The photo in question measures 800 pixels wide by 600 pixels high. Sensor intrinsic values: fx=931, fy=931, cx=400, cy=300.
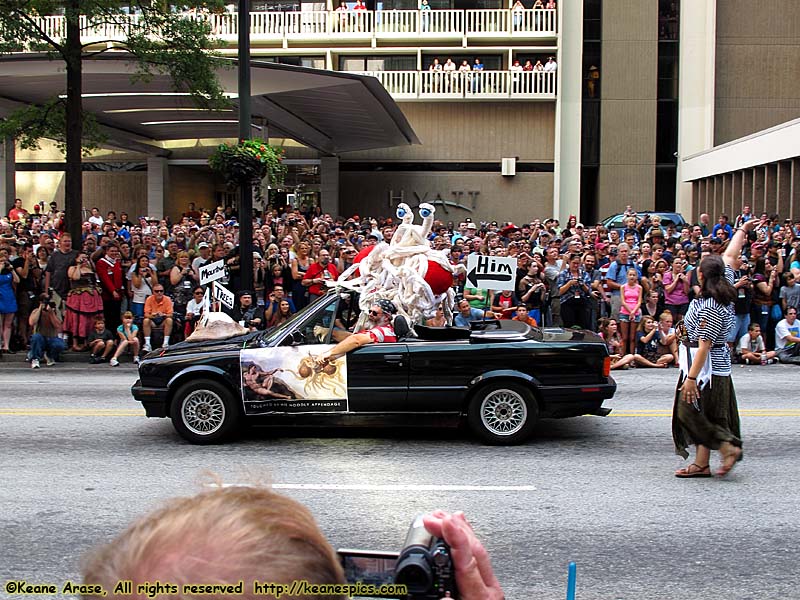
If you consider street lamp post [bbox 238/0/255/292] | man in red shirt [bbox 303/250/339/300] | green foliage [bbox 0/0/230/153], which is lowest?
man in red shirt [bbox 303/250/339/300]

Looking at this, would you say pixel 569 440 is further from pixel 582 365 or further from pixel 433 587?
pixel 433 587

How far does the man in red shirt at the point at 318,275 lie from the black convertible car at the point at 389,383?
18.8 ft

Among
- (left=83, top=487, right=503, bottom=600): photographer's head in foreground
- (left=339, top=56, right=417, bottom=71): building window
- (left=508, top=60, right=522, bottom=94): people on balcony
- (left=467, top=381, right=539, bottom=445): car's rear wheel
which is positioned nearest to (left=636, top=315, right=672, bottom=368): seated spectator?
(left=467, top=381, right=539, bottom=445): car's rear wheel

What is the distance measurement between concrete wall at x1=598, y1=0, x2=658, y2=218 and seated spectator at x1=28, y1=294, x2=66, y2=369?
26052 millimetres

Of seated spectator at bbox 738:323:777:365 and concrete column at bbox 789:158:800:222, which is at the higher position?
concrete column at bbox 789:158:800:222

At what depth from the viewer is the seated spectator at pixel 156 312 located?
49.2ft

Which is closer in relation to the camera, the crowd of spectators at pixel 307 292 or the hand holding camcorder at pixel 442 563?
the hand holding camcorder at pixel 442 563

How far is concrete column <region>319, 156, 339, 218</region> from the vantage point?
121 ft

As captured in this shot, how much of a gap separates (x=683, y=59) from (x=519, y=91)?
642 centimetres

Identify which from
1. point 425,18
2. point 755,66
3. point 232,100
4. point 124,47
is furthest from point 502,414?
point 755,66

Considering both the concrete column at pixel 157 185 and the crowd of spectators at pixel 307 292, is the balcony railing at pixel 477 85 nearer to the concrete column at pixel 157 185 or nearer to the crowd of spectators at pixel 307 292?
the concrete column at pixel 157 185

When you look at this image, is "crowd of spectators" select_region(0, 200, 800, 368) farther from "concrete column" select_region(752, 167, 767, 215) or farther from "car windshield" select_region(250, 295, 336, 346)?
"concrete column" select_region(752, 167, 767, 215)

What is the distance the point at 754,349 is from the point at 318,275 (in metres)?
7.24

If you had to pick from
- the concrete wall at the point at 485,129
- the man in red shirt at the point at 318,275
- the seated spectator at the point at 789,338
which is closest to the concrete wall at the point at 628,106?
the concrete wall at the point at 485,129
